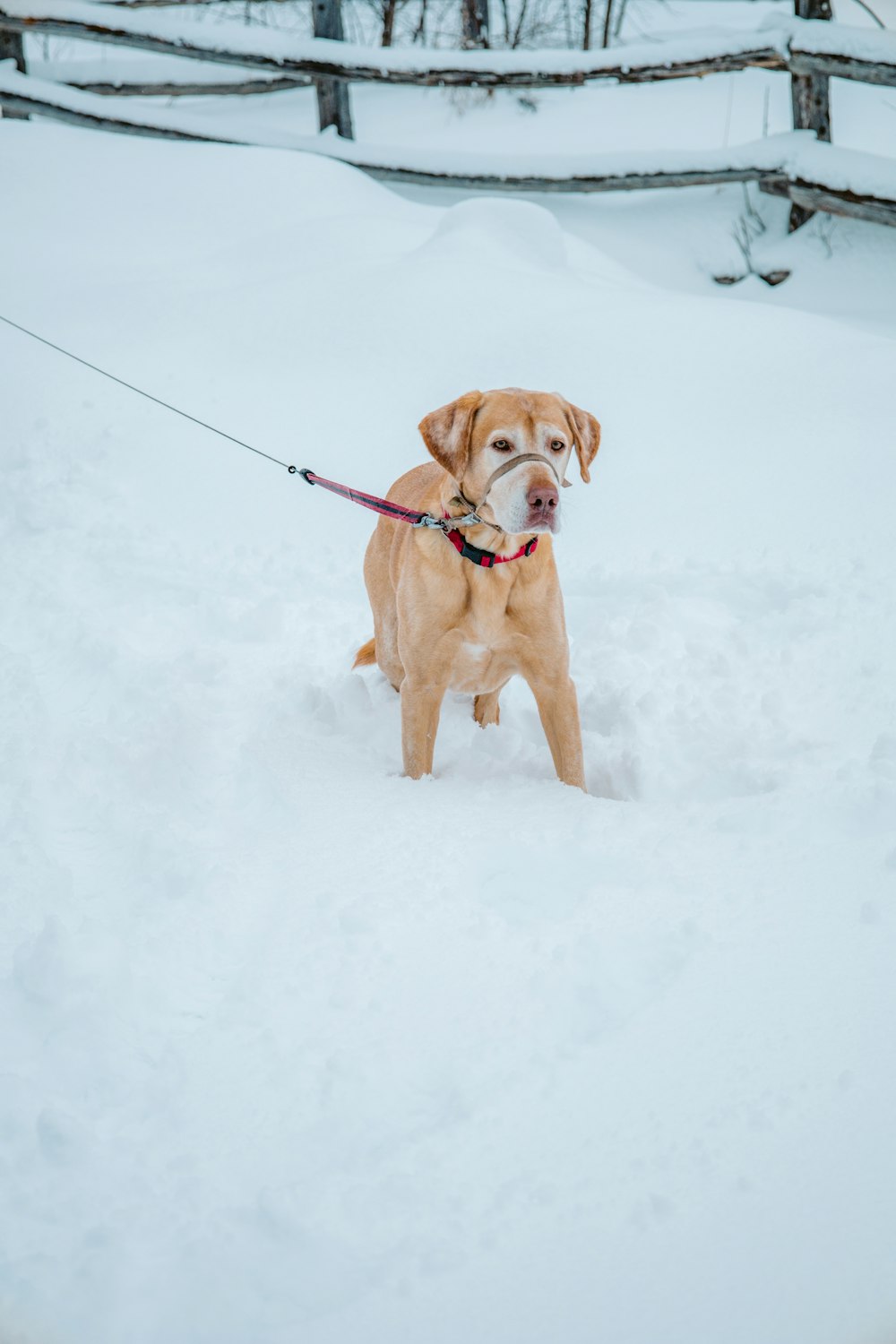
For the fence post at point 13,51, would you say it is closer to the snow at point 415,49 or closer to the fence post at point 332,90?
the snow at point 415,49

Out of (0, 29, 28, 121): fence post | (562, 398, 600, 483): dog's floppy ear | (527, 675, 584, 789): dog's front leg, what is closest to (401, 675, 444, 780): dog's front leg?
(527, 675, 584, 789): dog's front leg

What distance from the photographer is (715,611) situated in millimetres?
3980

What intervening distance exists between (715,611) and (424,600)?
5.07 ft

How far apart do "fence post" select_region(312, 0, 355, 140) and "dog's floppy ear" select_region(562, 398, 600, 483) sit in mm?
6492

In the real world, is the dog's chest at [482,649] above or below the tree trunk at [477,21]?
below

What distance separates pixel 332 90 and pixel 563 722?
703 centimetres

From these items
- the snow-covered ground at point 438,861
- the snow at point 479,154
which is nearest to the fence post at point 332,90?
the snow at point 479,154

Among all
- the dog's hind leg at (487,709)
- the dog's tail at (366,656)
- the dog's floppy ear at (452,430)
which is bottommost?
the dog's hind leg at (487,709)

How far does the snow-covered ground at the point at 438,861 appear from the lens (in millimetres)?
1576

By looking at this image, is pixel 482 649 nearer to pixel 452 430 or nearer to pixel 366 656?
pixel 452 430

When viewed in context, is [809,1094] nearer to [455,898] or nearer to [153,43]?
[455,898]

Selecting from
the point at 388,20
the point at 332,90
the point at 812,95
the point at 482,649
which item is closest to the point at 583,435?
the point at 482,649

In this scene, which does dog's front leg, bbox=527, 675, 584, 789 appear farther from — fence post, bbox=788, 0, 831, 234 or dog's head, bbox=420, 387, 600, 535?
fence post, bbox=788, 0, 831, 234

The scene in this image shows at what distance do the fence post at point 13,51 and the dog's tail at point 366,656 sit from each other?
6.78 meters
